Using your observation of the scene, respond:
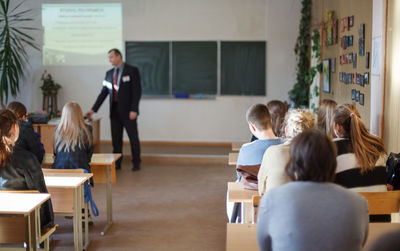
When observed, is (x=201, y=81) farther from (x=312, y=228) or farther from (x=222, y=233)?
(x=312, y=228)

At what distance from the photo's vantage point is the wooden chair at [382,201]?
2.71 m

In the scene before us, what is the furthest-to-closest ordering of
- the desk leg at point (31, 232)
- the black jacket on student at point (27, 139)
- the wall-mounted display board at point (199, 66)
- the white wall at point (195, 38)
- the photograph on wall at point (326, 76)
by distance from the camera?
the wall-mounted display board at point (199, 66) → the white wall at point (195, 38) → the photograph on wall at point (326, 76) → the black jacket on student at point (27, 139) → the desk leg at point (31, 232)

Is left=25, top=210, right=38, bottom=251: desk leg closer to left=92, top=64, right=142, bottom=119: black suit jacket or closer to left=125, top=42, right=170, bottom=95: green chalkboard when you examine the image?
left=92, top=64, right=142, bottom=119: black suit jacket

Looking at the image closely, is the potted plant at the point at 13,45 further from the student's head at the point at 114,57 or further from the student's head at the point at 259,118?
the student's head at the point at 259,118

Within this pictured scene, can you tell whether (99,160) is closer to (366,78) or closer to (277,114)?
(277,114)

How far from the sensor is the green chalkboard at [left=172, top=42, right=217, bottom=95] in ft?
29.7

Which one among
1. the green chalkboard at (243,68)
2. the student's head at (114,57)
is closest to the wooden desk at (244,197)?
the student's head at (114,57)

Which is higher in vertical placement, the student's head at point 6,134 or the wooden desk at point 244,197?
the student's head at point 6,134

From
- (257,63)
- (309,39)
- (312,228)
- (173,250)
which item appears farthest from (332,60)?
(312,228)

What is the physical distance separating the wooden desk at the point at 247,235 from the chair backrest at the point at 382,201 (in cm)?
23

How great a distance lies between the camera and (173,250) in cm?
409

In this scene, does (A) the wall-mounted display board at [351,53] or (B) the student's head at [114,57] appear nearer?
(A) the wall-mounted display board at [351,53]

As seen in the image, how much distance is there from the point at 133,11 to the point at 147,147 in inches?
97.2

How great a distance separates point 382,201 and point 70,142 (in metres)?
2.70
